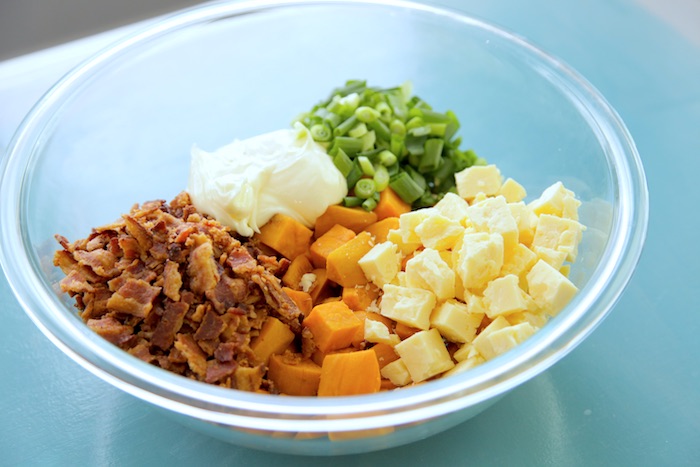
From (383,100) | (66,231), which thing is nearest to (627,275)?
(383,100)

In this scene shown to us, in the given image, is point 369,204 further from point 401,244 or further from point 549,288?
point 549,288

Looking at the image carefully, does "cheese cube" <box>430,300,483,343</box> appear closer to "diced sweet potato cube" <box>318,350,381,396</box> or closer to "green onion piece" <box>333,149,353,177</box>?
"diced sweet potato cube" <box>318,350,381,396</box>

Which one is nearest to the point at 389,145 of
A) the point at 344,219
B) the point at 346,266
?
the point at 344,219

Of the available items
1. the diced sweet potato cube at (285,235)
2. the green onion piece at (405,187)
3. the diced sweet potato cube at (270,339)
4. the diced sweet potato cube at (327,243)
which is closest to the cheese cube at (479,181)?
the green onion piece at (405,187)

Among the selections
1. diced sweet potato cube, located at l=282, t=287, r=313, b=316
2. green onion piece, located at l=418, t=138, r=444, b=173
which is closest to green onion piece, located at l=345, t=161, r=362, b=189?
green onion piece, located at l=418, t=138, r=444, b=173

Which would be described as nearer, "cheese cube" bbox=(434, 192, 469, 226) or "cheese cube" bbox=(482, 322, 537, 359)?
"cheese cube" bbox=(482, 322, 537, 359)

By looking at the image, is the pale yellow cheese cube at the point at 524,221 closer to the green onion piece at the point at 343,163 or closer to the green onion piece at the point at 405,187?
the green onion piece at the point at 405,187
